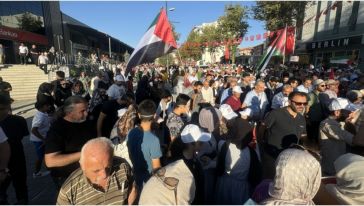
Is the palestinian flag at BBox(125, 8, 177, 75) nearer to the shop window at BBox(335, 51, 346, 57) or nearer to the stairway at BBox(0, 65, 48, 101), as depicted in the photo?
the stairway at BBox(0, 65, 48, 101)

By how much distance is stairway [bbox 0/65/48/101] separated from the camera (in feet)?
55.7

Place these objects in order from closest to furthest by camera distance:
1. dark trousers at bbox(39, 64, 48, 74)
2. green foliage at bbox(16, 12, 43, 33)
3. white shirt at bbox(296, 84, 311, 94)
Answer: white shirt at bbox(296, 84, 311, 94), dark trousers at bbox(39, 64, 48, 74), green foliage at bbox(16, 12, 43, 33)

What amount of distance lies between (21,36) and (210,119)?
29.5 metres

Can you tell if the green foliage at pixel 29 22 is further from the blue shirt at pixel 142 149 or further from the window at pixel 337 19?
the blue shirt at pixel 142 149

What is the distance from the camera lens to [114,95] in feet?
19.2

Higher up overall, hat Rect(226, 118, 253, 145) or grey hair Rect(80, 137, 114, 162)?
grey hair Rect(80, 137, 114, 162)

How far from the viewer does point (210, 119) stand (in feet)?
13.8

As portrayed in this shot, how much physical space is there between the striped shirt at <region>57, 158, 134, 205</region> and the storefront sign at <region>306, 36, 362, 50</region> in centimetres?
2025

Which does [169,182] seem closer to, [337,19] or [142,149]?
[142,149]

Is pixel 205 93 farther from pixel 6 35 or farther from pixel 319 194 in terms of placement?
pixel 6 35

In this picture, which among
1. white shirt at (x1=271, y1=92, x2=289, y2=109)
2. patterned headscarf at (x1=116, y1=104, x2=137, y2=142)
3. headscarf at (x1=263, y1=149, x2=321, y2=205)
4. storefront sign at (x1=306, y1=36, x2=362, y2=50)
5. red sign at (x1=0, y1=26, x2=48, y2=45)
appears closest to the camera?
headscarf at (x1=263, y1=149, x2=321, y2=205)

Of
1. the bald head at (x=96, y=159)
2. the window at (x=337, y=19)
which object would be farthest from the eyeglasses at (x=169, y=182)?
the window at (x=337, y=19)

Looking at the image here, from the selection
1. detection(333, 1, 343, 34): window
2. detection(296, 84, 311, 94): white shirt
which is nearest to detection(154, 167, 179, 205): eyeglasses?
detection(296, 84, 311, 94): white shirt

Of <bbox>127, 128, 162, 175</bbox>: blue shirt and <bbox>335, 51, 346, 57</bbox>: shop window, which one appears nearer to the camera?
<bbox>127, 128, 162, 175</bbox>: blue shirt
